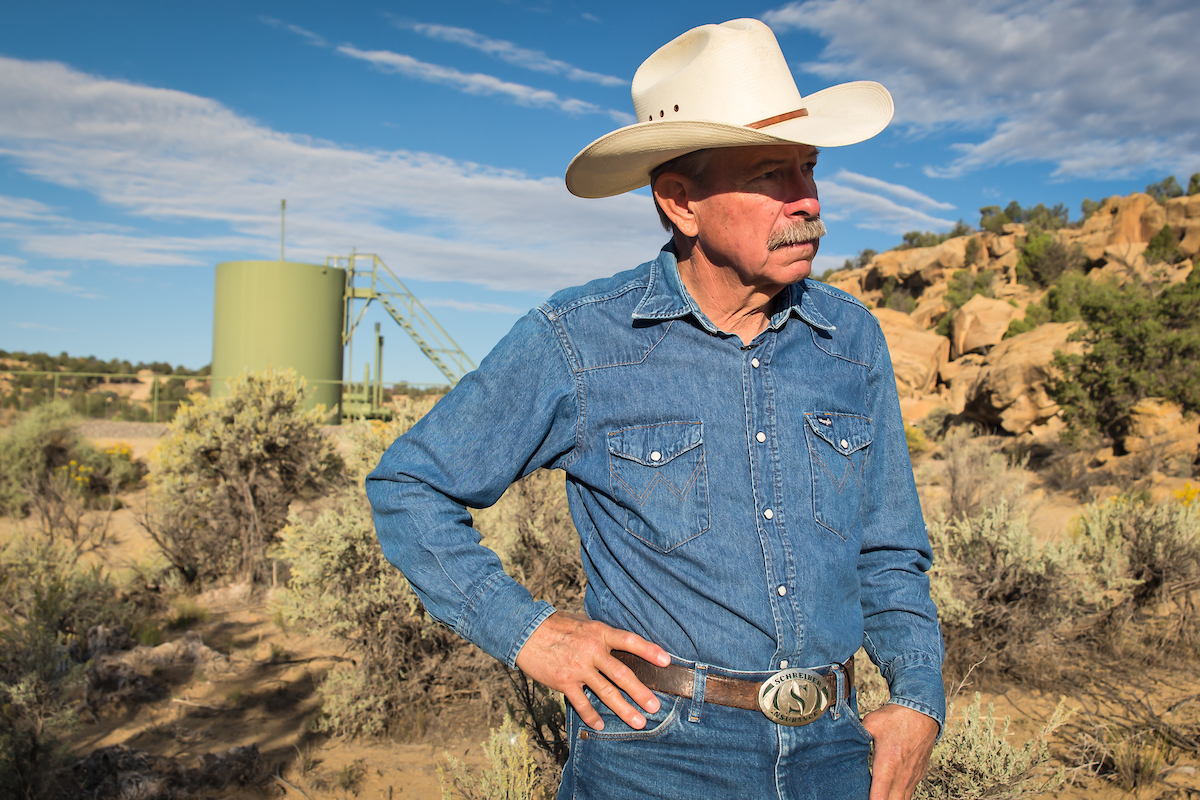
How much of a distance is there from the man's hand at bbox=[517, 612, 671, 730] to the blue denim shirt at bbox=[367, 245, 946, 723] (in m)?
0.05

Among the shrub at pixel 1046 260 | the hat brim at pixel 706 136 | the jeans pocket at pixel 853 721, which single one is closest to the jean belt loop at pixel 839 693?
the jeans pocket at pixel 853 721

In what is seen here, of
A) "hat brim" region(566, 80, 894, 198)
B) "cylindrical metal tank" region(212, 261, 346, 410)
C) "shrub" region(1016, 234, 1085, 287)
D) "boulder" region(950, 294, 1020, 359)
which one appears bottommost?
"hat brim" region(566, 80, 894, 198)

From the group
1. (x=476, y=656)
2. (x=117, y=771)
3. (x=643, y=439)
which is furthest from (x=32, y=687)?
(x=643, y=439)

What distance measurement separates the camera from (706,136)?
1.48 m

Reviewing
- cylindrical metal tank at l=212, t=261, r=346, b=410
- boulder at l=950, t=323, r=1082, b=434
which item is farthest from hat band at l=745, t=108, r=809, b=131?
cylindrical metal tank at l=212, t=261, r=346, b=410

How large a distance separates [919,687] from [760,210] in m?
1.05

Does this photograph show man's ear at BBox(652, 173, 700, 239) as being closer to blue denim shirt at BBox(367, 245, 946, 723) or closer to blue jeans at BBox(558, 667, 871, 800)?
blue denim shirt at BBox(367, 245, 946, 723)

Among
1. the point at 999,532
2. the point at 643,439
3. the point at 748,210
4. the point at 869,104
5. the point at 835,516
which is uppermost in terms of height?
the point at 869,104

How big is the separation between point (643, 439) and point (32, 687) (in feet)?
12.1

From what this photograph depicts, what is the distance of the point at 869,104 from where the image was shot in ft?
5.75

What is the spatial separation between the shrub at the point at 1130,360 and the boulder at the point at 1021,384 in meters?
1.45

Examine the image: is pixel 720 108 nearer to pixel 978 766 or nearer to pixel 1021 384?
pixel 978 766

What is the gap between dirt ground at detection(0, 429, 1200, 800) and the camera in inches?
153

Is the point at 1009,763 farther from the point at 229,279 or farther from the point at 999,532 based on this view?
the point at 229,279
